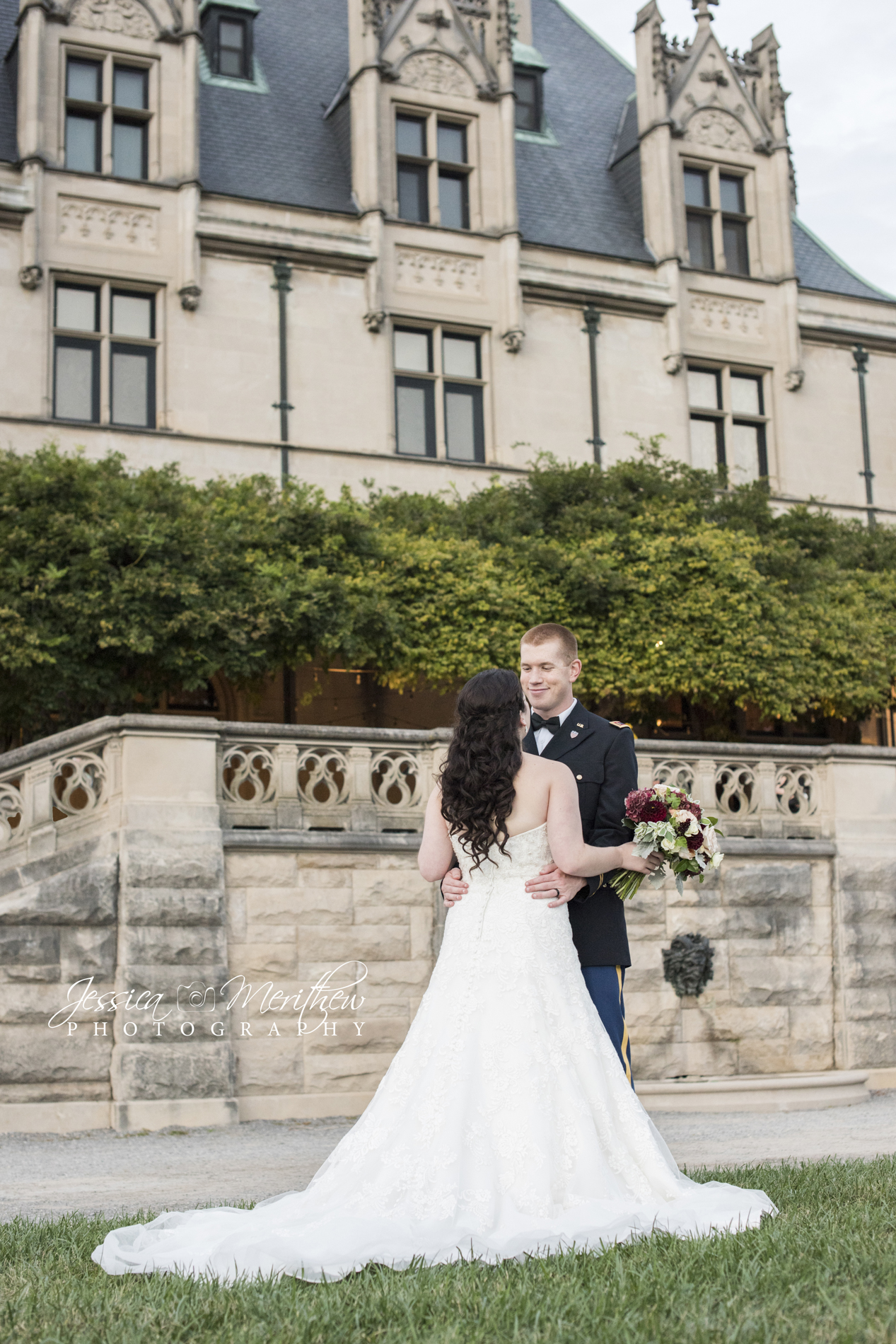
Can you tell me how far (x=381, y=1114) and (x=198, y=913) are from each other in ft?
21.5

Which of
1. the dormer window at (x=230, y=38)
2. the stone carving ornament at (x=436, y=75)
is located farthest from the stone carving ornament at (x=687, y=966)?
the dormer window at (x=230, y=38)

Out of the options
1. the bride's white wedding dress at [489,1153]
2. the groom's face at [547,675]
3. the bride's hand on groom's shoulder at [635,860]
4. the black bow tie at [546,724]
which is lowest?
the bride's white wedding dress at [489,1153]

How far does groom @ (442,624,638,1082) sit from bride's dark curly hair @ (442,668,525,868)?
312 mm

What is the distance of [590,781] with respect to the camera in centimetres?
597

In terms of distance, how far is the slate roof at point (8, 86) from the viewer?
19812 mm

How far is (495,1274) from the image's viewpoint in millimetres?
4535

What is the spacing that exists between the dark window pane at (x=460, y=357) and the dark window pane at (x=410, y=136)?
115 inches

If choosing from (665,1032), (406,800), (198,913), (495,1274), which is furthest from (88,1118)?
(495,1274)

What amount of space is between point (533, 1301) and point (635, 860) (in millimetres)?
1932

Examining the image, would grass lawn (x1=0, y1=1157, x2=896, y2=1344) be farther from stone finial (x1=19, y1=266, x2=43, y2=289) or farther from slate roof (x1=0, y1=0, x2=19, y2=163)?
slate roof (x1=0, y1=0, x2=19, y2=163)

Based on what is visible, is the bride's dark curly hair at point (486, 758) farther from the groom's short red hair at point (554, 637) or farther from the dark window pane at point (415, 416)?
the dark window pane at point (415, 416)

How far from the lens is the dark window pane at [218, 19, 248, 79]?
75.7 ft

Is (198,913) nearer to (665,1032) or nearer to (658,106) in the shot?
(665,1032)

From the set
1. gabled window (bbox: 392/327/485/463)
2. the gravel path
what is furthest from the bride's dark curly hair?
gabled window (bbox: 392/327/485/463)
